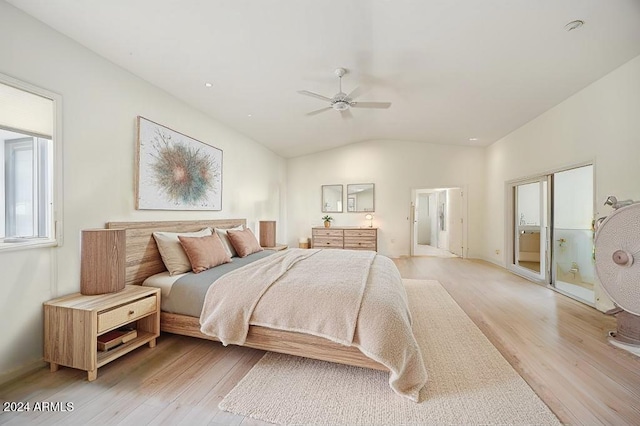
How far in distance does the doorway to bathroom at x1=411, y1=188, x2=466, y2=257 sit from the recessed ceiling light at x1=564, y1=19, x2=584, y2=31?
466 cm

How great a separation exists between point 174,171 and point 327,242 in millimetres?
4026

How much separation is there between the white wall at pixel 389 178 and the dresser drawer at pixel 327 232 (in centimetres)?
56

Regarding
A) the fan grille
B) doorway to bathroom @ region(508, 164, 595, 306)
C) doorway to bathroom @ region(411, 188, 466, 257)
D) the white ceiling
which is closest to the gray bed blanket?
the white ceiling

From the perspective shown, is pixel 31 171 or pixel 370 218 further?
pixel 370 218

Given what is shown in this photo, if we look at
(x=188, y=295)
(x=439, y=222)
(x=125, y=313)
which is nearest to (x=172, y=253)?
(x=188, y=295)

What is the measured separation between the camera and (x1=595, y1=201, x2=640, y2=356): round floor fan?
212 cm

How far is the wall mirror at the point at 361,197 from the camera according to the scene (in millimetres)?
6855

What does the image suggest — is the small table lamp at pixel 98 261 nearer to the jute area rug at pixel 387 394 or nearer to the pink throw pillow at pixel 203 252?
the pink throw pillow at pixel 203 252

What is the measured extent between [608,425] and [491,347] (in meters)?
0.82

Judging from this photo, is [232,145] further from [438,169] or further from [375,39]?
[438,169]

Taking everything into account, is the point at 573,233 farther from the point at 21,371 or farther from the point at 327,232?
the point at 21,371

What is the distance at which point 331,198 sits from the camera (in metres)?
7.02

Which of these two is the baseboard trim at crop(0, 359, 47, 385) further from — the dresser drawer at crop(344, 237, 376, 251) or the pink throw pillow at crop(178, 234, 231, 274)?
the dresser drawer at crop(344, 237, 376, 251)

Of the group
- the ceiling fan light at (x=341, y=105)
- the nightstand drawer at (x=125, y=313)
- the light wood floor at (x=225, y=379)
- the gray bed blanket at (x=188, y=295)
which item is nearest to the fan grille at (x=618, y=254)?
the light wood floor at (x=225, y=379)
